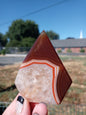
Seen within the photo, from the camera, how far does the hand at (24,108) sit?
552mm

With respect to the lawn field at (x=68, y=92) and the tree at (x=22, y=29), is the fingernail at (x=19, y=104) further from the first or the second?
the tree at (x=22, y=29)

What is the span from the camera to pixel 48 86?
21.7 inches

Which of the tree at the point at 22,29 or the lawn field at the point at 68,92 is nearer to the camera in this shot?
the lawn field at the point at 68,92

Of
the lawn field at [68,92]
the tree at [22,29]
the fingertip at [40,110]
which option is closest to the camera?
the fingertip at [40,110]

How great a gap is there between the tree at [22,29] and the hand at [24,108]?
2654 centimetres

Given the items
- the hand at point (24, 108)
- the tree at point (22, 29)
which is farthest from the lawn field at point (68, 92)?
the tree at point (22, 29)

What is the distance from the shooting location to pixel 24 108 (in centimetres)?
56

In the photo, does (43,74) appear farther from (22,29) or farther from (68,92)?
(22,29)

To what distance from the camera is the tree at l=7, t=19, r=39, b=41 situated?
26.2 meters

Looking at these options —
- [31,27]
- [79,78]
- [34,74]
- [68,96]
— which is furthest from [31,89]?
[31,27]

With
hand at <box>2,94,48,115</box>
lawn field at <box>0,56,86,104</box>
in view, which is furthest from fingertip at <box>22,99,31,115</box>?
lawn field at <box>0,56,86,104</box>

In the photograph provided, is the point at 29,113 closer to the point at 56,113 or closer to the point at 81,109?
the point at 56,113

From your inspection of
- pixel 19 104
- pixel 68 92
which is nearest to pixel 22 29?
pixel 68 92

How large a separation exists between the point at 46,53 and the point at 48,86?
0.17m
